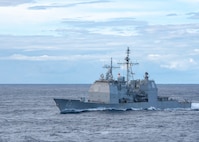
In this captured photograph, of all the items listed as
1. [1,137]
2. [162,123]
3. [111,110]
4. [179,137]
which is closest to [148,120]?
[162,123]

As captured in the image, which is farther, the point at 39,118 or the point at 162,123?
the point at 39,118

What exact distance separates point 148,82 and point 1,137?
121 ft

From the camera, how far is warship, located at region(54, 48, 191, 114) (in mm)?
79375

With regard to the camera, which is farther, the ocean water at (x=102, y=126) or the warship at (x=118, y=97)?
the warship at (x=118, y=97)

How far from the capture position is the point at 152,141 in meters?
49.2

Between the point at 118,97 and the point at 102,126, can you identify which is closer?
the point at 102,126

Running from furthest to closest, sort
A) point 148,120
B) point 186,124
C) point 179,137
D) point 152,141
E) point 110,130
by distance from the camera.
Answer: point 148,120, point 186,124, point 110,130, point 179,137, point 152,141

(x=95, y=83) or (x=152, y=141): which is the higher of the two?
(x=95, y=83)

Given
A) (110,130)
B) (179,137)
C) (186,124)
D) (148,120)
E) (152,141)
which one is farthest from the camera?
(148,120)

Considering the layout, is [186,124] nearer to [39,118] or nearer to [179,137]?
[179,137]

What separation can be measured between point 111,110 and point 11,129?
2344 centimetres

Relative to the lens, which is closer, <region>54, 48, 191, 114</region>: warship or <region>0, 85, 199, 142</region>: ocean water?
<region>0, 85, 199, 142</region>: ocean water

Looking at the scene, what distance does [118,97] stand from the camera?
80.7 metres

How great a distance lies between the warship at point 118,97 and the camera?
79375 millimetres
